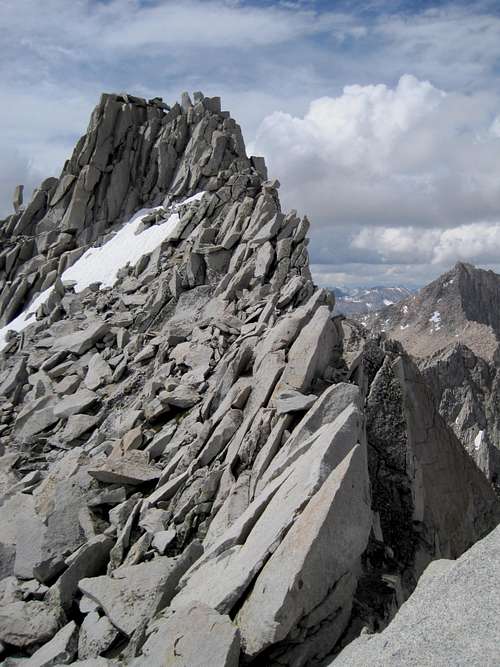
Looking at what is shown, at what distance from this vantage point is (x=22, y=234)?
52750mm

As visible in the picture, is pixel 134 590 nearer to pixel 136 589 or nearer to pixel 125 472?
pixel 136 589

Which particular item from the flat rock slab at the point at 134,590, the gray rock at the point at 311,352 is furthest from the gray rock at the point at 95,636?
the gray rock at the point at 311,352

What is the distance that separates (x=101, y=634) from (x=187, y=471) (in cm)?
554

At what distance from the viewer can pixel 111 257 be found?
43875 mm

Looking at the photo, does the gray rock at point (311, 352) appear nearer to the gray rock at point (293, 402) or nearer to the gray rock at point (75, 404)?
the gray rock at point (293, 402)

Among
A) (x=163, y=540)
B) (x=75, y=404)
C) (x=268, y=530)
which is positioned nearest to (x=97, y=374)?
(x=75, y=404)

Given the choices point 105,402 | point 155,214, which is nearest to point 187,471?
point 105,402

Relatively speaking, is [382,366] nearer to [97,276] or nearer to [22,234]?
[97,276]

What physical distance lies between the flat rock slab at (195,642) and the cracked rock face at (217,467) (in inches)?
1.5

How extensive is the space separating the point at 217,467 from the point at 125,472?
3.54 metres

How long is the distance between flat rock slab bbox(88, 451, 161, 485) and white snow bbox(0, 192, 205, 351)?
22.8 meters

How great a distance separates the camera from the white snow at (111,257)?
4153 centimetres

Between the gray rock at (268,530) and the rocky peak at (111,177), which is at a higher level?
the rocky peak at (111,177)

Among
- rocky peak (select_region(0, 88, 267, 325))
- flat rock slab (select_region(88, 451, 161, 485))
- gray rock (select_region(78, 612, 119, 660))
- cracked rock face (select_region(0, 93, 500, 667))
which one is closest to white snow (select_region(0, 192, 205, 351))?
cracked rock face (select_region(0, 93, 500, 667))
